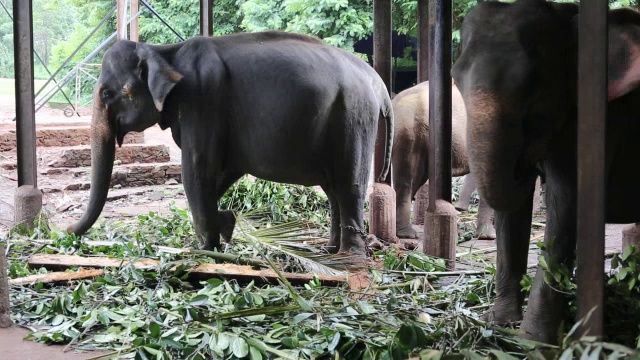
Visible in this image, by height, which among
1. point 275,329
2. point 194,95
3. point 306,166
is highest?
point 194,95

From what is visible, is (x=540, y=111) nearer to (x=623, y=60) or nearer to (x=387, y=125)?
(x=623, y=60)

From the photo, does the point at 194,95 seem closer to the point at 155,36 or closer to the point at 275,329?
the point at 275,329

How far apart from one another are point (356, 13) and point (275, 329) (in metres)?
14.5

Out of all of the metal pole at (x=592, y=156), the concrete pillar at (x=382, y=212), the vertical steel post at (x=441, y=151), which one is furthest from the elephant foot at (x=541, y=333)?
the concrete pillar at (x=382, y=212)

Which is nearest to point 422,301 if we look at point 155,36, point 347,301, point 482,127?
point 347,301

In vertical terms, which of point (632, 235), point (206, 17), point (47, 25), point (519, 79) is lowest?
point (632, 235)

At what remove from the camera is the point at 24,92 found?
8.09m

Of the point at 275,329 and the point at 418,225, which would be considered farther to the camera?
the point at 418,225

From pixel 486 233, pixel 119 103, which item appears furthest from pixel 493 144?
pixel 486 233

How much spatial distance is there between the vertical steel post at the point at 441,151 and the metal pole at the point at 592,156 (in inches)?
136

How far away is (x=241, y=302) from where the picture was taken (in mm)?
5043

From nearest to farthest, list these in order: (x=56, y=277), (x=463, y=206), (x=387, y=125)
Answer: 1. (x=56, y=277)
2. (x=387, y=125)
3. (x=463, y=206)

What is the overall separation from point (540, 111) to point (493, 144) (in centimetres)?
35

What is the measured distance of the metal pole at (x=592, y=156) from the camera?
10.3 ft
